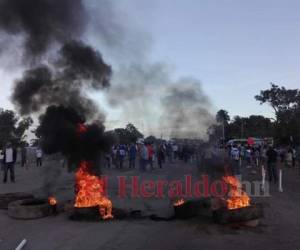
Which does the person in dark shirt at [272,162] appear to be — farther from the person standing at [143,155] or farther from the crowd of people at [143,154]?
the person standing at [143,155]

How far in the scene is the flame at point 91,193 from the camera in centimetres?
985

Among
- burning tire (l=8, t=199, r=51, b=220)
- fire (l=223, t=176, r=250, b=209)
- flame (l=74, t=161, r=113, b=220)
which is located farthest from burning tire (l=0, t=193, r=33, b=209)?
fire (l=223, t=176, r=250, b=209)

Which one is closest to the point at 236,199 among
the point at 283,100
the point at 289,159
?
the point at 289,159

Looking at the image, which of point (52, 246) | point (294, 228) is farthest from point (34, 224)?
point (294, 228)

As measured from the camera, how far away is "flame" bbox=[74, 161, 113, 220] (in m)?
9.85

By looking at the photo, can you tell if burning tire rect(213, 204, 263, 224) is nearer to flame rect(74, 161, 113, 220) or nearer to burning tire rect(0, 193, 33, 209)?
flame rect(74, 161, 113, 220)

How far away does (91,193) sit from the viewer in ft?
33.9

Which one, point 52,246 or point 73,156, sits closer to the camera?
point 52,246

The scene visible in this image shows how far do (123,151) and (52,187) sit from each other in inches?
395

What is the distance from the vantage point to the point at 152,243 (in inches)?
294

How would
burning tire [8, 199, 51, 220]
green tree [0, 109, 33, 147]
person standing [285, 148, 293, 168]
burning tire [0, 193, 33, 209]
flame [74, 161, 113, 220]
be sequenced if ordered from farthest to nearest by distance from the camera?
green tree [0, 109, 33, 147]
person standing [285, 148, 293, 168]
burning tire [0, 193, 33, 209]
burning tire [8, 199, 51, 220]
flame [74, 161, 113, 220]

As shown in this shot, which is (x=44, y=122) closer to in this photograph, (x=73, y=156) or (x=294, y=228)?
(x=73, y=156)

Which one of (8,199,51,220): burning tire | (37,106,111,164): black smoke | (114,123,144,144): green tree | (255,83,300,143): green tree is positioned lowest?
(8,199,51,220): burning tire

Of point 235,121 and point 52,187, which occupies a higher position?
point 235,121
